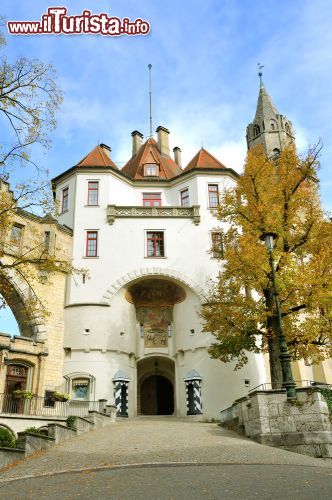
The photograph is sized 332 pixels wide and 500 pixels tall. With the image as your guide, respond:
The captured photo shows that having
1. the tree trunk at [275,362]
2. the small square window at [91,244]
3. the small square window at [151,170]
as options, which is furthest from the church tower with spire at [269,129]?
the tree trunk at [275,362]

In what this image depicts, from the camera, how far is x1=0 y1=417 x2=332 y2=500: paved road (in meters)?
8.11

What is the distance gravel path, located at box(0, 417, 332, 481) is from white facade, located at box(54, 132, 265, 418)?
1019 centimetres

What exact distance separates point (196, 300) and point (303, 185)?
1185 centimetres

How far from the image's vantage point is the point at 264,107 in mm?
52250

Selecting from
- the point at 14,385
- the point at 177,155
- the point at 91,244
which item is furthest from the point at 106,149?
the point at 14,385

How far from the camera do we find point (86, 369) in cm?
2688

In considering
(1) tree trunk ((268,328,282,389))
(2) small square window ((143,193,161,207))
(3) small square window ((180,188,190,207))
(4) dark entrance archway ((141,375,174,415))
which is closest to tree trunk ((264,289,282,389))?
(1) tree trunk ((268,328,282,389))

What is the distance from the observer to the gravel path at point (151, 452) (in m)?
11.4

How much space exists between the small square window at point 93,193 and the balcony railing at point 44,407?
13.8 meters

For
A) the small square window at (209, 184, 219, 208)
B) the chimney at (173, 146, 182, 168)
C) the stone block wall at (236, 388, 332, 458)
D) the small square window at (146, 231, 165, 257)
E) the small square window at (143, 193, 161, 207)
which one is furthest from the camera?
the chimney at (173, 146, 182, 168)

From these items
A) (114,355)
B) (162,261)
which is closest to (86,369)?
(114,355)

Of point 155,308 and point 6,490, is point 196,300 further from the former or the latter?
point 6,490

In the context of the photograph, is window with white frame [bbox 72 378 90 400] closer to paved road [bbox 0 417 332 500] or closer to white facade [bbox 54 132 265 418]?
white facade [bbox 54 132 265 418]

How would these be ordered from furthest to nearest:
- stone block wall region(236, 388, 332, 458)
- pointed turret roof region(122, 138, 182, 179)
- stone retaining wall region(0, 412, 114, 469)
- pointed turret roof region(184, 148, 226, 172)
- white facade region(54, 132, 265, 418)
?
pointed turret roof region(122, 138, 182, 179) < pointed turret roof region(184, 148, 226, 172) < white facade region(54, 132, 265, 418) < stone block wall region(236, 388, 332, 458) < stone retaining wall region(0, 412, 114, 469)
